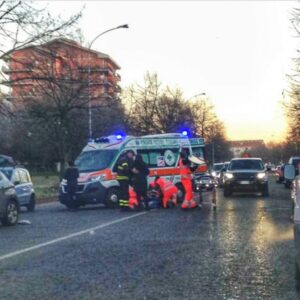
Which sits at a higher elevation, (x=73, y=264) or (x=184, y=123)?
(x=184, y=123)

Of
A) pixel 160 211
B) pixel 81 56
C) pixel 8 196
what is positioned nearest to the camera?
pixel 8 196

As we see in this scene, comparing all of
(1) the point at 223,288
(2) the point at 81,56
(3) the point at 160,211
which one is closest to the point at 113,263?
(1) the point at 223,288

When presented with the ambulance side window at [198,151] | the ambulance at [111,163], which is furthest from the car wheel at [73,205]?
the ambulance side window at [198,151]

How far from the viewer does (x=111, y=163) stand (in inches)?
809

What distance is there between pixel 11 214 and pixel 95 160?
6452 mm

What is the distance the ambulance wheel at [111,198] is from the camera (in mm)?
20203

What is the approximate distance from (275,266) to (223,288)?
1.67 metres

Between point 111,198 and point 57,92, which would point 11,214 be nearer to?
point 111,198

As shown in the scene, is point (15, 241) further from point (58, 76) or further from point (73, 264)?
point (58, 76)

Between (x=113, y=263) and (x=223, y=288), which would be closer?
(x=223, y=288)

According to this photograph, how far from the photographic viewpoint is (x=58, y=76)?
3195cm

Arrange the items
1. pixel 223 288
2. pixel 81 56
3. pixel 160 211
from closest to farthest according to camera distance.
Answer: pixel 223 288 → pixel 160 211 → pixel 81 56

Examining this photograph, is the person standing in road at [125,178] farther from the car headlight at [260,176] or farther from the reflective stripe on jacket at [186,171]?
the car headlight at [260,176]

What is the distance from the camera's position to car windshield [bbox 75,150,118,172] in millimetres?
20641
